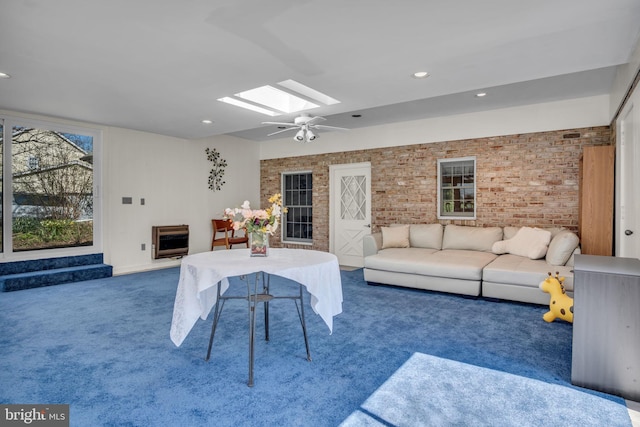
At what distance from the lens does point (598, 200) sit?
4262mm

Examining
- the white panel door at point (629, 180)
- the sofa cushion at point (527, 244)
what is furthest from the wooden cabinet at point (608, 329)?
the sofa cushion at point (527, 244)

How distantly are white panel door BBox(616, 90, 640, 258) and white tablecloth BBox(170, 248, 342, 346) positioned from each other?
2.63 metres

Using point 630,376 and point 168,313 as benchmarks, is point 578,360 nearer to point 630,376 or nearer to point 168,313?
point 630,376

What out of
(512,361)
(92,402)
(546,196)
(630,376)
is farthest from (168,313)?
(546,196)

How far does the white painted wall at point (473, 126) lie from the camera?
16.7ft

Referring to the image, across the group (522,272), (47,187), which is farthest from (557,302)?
(47,187)

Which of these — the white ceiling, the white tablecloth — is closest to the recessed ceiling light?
the white ceiling

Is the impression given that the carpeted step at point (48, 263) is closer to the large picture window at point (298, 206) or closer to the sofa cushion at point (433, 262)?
the large picture window at point (298, 206)

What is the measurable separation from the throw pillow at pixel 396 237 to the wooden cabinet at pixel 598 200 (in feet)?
7.79

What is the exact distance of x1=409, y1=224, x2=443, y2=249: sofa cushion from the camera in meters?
5.85

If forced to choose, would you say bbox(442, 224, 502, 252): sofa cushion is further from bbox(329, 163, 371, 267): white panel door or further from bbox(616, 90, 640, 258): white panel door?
bbox(329, 163, 371, 267): white panel door

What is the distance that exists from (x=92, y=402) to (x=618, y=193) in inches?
205

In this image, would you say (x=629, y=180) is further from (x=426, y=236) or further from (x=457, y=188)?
(x=426, y=236)

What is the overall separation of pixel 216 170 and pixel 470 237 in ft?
16.7
